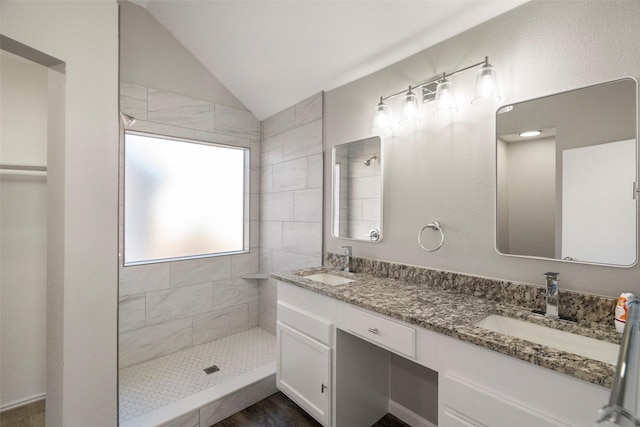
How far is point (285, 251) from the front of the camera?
2.89 m

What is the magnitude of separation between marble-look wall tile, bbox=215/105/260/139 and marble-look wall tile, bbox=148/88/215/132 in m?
0.07

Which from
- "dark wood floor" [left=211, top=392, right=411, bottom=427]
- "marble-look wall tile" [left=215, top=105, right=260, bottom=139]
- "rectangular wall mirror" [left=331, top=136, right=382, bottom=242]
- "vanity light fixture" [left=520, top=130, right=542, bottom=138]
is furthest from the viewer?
"marble-look wall tile" [left=215, top=105, right=260, bottom=139]

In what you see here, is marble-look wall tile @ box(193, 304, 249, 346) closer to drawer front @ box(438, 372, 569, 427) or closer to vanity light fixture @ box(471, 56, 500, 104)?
drawer front @ box(438, 372, 569, 427)

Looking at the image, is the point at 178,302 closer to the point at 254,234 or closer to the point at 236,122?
the point at 254,234

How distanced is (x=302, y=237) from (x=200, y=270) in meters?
1.08

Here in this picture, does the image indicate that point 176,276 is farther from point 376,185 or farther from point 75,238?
point 376,185

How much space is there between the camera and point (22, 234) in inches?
77.7

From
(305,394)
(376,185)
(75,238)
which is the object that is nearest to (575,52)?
(376,185)

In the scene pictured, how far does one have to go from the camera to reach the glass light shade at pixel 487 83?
144 centimetres

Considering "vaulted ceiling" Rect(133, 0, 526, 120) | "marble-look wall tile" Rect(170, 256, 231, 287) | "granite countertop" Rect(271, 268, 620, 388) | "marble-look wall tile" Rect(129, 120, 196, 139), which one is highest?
"vaulted ceiling" Rect(133, 0, 526, 120)

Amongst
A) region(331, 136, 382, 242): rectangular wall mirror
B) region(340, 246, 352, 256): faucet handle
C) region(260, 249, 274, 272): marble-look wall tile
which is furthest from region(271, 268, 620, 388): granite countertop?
region(260, 249, 274, 272): marble-look wall tile

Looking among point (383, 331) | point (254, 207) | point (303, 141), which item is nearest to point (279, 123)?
point (303, 141)

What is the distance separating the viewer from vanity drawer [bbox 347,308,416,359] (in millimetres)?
1267

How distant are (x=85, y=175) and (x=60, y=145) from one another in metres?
0.16
